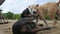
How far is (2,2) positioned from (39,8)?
2280 mm

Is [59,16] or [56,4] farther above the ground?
[56,4]

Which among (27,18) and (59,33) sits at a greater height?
(27,18)

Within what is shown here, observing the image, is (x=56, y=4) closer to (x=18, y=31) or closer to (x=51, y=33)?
(x=51, y=33)

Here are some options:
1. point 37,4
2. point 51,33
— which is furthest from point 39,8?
point 51,33

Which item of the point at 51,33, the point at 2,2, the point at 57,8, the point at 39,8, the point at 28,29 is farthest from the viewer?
the point at 2,2

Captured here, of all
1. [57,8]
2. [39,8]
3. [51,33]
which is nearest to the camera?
[51,33]

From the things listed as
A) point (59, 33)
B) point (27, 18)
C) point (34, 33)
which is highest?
point (27, 18)

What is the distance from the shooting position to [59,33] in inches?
263

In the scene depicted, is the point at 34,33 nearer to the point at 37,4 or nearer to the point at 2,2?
the point at 37,4

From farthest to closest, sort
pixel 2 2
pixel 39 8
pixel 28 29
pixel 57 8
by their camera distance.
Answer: pixel 2 2, pixel 39 8, pixel 57 8, pixel 28 29

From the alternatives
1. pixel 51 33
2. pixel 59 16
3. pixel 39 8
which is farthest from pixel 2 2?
pixel 51 33

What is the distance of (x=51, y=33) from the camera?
663 cm

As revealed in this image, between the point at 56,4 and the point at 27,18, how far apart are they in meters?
4.10

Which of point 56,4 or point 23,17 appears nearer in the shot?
point 23,17
